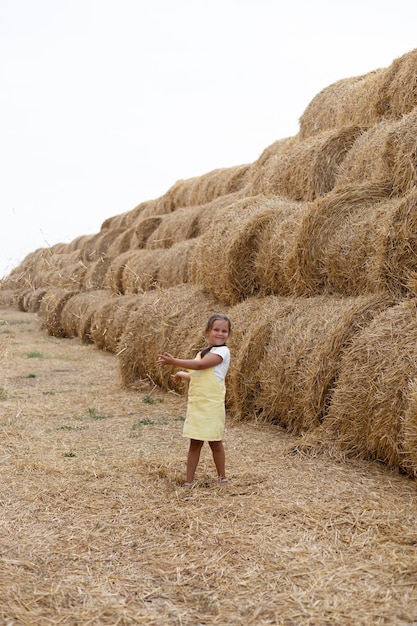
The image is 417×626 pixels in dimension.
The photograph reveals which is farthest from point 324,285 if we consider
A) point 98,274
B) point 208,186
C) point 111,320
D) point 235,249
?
point 98,274

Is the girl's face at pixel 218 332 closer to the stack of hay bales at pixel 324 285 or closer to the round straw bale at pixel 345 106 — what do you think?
the stack of hay bales at pixel 324 285

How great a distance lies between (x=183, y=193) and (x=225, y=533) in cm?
1234

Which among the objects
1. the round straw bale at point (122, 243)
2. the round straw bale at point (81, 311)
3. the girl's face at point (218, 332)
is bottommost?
the round straw bale at point (81, 311)

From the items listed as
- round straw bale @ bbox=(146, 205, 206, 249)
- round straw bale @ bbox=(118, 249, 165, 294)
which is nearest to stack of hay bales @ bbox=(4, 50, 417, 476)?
round straw bale @ bbox=(118, 249, 165, 294)

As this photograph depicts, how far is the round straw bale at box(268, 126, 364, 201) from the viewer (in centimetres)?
798

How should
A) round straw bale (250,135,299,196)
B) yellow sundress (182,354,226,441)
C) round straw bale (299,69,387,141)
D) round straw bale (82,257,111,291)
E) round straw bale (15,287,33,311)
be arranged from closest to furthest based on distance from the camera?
yellow sundress (182,354,226,441) < round straw bale (299,69,387,141) < round straw bale (250,135,299,196) < round straw bale (82,257,111,291) < round straw bale (15,287,33,311)

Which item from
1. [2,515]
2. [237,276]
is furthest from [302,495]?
[237,276]

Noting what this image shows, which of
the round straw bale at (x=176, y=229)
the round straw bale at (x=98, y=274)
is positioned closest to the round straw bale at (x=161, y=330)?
the round straw bale at (x=176, y=229)

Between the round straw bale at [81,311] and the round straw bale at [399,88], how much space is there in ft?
23.7

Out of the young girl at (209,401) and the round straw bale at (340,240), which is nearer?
the young girl at (209,401)

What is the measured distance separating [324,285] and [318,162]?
1906 millimetres

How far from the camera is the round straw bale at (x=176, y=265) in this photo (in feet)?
35.7

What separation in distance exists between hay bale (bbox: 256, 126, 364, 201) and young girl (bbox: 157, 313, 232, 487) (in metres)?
3.56

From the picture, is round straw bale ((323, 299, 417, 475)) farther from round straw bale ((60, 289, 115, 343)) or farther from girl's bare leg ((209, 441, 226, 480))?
round straw bale ((60, 289, 115, 343))
